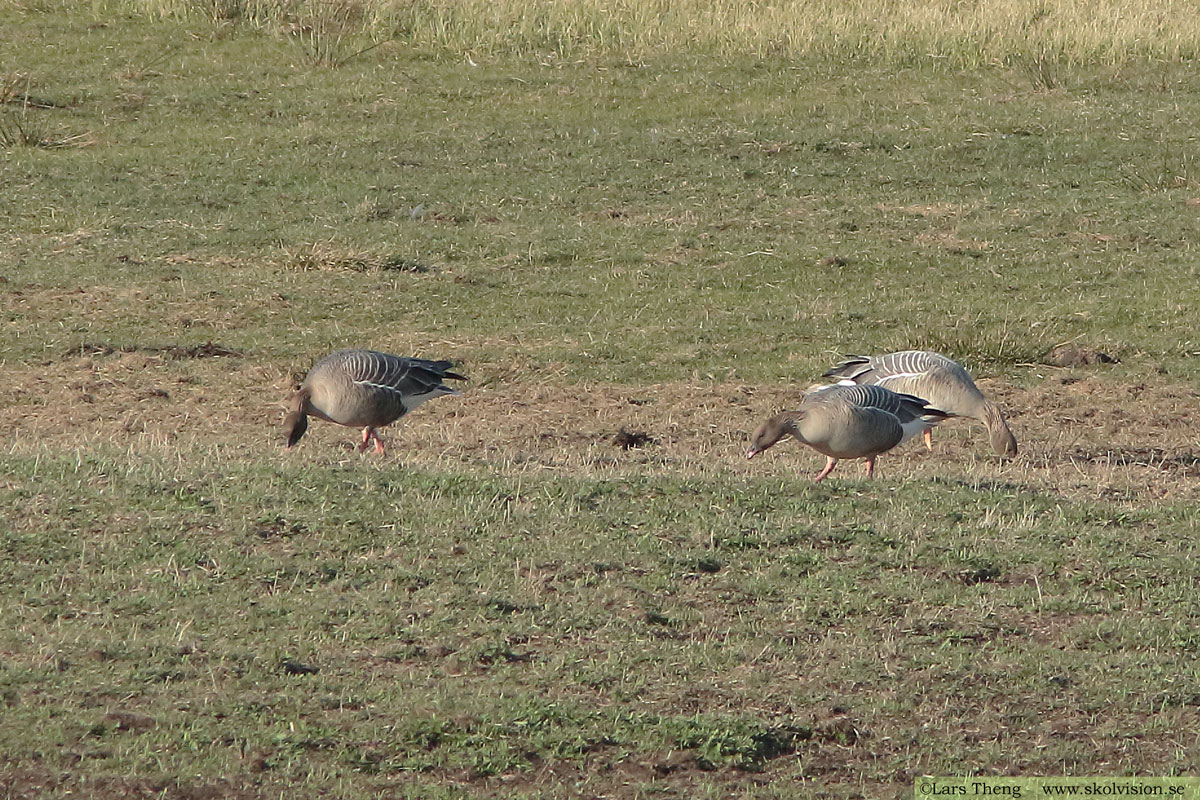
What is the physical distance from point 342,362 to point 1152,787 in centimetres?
526

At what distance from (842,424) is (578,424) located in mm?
2483

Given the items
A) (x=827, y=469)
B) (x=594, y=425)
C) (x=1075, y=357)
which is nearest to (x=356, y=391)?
(x=594, y=425)

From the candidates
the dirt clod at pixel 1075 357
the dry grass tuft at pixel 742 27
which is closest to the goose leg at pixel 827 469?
the dirt clod at pixel 1075 357

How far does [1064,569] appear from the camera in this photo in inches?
277

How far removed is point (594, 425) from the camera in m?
10.6

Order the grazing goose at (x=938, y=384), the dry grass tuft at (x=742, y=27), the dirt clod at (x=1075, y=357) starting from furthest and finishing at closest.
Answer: the dry grass tuft at (x=742, y=27) → the dirt clod at (x=1075, y=357) → the grazing goose at (x=938, y=384)

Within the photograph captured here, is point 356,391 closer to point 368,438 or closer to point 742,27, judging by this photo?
point 368,438

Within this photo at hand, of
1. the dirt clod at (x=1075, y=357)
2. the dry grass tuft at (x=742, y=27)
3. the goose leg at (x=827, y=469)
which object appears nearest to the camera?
the goose leg at (x=827, y=469)

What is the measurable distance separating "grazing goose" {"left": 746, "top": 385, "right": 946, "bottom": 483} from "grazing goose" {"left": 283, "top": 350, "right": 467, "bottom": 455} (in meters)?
1.95

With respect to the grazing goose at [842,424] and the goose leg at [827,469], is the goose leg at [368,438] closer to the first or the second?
the grazing goose at [842,424]

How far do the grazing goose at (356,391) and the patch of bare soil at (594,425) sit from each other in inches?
7.8

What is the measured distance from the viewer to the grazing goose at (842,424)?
28.1 ft

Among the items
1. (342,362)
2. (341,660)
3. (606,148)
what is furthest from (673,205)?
(341,660)

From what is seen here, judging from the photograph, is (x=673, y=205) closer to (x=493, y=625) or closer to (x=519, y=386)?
(x=519, y=386)
